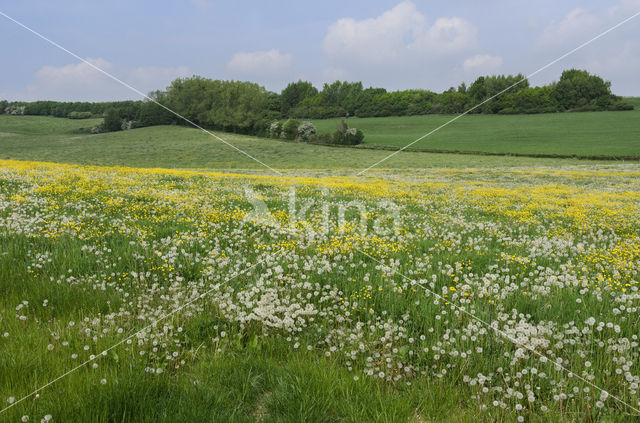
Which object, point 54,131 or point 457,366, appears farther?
point 54,131

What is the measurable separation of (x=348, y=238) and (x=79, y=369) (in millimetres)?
5063

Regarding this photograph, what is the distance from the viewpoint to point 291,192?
14461 mm

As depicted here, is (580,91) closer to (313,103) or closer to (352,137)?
(352,137)

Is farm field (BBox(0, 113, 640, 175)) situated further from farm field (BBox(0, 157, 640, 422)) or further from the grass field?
farm field (BBox(0, 157, 640, 422))

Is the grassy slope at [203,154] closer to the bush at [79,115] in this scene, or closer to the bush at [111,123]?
the bush at [111,123]

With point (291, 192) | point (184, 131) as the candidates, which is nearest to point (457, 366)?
point (291, 192)

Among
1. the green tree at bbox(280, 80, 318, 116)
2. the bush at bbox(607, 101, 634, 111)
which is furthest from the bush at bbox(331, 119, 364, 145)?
the bush at bbox(607, 101, 634, 111)

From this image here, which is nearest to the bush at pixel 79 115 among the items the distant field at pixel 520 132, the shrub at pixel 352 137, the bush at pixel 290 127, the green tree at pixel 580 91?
the distant field at pixel 520 132

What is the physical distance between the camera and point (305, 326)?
397 centimetres

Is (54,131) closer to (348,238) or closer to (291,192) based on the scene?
(291,192)

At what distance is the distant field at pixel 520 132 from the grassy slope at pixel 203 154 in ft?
22.2

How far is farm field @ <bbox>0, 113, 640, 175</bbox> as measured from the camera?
45344mm

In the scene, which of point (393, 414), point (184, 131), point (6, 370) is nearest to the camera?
point (393, 414)

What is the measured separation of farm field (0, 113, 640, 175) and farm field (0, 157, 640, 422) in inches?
1177
